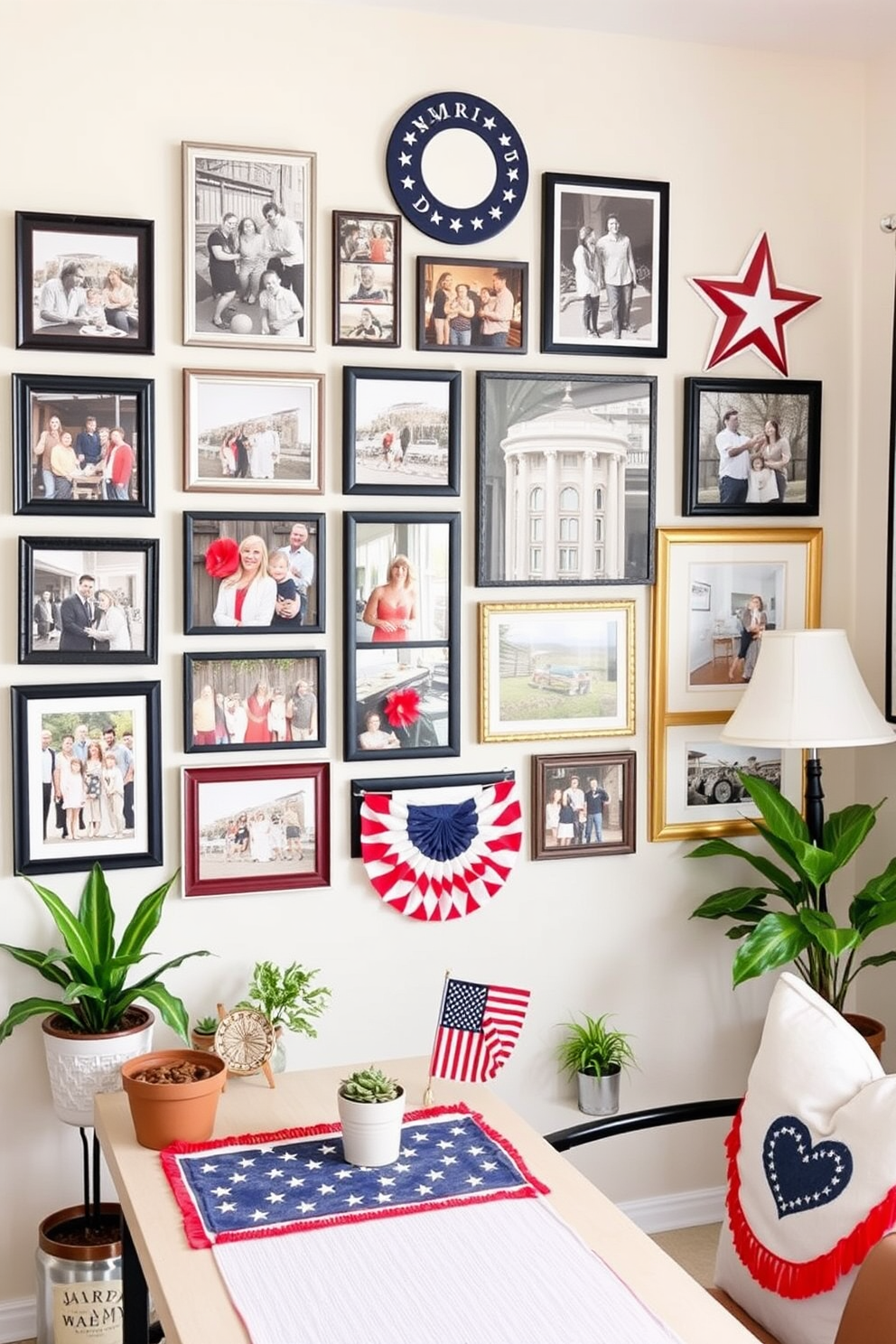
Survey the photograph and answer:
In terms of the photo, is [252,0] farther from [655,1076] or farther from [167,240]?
[655,1076]

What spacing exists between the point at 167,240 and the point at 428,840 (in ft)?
4.75

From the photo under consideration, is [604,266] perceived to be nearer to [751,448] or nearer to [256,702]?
[751,448]

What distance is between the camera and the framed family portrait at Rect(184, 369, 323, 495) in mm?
2975

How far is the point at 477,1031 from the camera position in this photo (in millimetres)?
2334

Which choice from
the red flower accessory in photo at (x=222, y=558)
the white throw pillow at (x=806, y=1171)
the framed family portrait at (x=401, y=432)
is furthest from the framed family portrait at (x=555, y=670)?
the white throw pillow at (x=806, y=1171)

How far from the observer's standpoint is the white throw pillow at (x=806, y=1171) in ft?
6.25

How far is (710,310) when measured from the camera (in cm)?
338

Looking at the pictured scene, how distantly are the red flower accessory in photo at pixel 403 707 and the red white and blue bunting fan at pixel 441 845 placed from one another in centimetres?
16

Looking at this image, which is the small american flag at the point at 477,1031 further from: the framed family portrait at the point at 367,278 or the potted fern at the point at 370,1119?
the framed family portrait at the point at 367,278

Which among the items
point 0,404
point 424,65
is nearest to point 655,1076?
point 0,404

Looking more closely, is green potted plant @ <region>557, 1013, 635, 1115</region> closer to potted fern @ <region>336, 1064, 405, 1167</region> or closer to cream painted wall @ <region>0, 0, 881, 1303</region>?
cream painted wall @ <region>0, 0, 881, 1303</region>

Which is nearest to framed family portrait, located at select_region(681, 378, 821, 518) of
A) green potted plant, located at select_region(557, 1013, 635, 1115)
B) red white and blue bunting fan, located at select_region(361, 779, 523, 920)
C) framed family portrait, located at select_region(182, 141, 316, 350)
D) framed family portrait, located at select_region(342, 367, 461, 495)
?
framed family portrait, located at select_region(342, 367, 461, 495)

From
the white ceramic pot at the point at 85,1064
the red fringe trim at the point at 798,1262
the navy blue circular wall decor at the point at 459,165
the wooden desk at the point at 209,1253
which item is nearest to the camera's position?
the wooden desk at the point at 209,1253

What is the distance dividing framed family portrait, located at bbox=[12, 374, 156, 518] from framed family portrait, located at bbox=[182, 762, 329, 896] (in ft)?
2.02
